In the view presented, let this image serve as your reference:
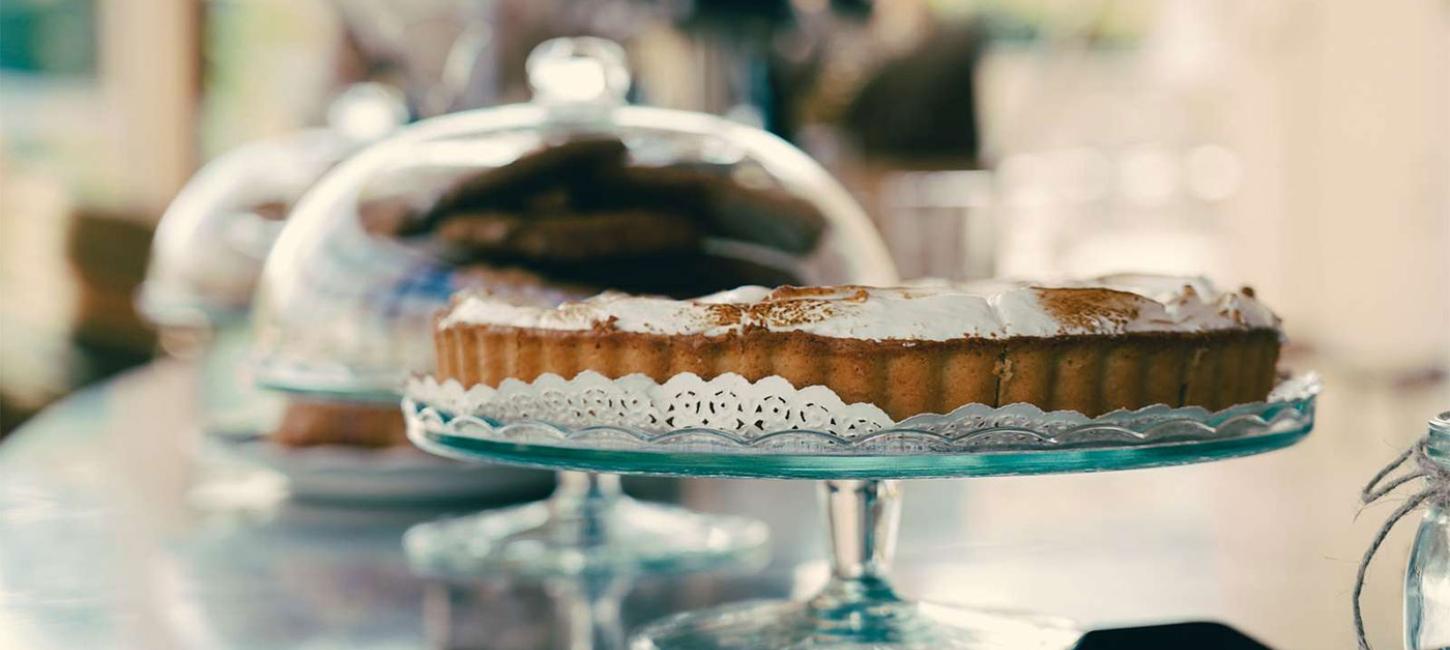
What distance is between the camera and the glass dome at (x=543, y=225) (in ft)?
3.79

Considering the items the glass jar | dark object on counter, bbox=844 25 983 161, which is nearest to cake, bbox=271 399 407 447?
the glass jar

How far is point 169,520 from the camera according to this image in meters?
1.28

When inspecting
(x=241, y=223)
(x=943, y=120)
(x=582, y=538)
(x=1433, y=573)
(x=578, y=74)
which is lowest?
(x=582, y=538)

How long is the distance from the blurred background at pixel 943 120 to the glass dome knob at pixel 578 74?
1.22 m

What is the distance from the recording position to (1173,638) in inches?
28.9

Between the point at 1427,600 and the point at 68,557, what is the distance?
0.87 meters

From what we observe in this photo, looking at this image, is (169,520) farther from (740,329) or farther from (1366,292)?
(1366,292)

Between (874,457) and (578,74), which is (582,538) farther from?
(874,457)

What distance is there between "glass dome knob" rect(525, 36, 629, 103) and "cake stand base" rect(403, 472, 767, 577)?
0.30 meters

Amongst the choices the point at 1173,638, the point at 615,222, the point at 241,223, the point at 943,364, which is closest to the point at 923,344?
the point at 943,364

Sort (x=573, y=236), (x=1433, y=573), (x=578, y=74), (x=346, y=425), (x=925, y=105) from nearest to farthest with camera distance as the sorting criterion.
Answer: (x=1433, y=573) → (x=573, y=236) → (x=578, y=74) → (x=346, y=425) → (x=925, y=105)

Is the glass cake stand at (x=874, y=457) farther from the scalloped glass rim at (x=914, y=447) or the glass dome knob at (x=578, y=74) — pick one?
the glass dome knob at (x=578, y=74)

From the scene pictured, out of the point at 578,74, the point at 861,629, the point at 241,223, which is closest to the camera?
the point at 861,629

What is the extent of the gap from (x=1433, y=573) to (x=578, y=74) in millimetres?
789
